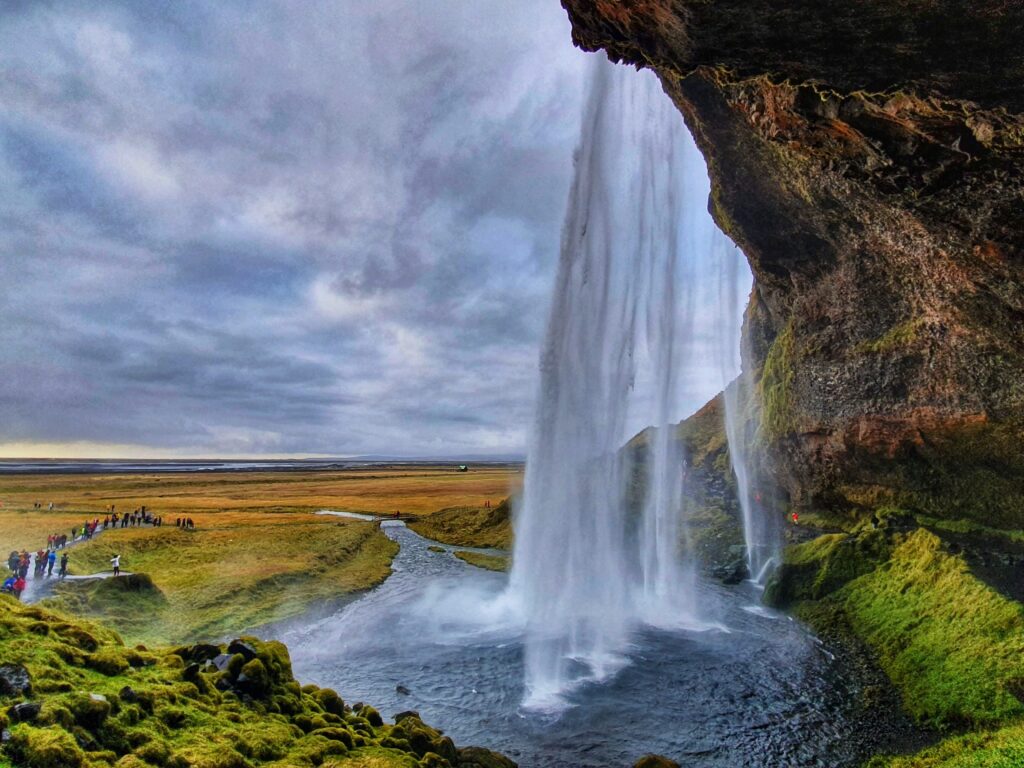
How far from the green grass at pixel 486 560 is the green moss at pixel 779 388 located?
24.7 m

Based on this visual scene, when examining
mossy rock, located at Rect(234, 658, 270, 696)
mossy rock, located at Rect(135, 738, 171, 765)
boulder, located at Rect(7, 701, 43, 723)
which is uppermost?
boulder, located at Rect(7, 701, 43, 723)

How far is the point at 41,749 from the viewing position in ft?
31.3

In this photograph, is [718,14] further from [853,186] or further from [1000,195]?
[853,186]

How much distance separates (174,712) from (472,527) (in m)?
55.6

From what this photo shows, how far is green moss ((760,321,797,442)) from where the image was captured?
135 ft

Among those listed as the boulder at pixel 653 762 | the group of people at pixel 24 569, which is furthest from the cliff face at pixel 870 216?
the group of people at pixel 24 569

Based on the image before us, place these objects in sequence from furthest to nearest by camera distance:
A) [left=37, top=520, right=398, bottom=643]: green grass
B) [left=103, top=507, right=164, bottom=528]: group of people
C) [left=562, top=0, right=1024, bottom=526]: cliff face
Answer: [left=103, top=507, right=164, bottom=528]: group of people, [left=37, top=520, right=398, bottom=643]: green grass, [left=562, top=0, right=1024, bottom=526]: cliff face

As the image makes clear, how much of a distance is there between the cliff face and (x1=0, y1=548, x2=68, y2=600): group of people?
36.8 metres

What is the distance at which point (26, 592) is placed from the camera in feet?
95.5

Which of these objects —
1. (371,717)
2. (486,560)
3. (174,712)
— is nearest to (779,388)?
(486,560)

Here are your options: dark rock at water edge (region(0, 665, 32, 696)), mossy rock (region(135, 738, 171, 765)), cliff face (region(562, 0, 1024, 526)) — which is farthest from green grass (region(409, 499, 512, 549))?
dark rock at water edge (region(0, 665, 32, 696))

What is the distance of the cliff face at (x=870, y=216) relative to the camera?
12.2m

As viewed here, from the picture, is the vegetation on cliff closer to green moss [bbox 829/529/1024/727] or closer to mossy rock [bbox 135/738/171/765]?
green moss [bbox 829/529/1024/727]

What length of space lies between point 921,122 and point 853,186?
1072cm
